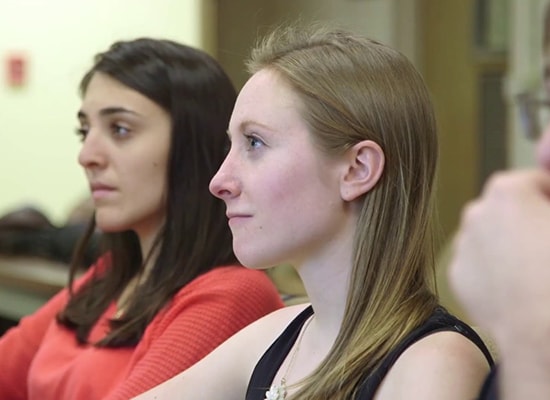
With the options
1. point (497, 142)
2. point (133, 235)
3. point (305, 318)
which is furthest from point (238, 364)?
point (497, 142)

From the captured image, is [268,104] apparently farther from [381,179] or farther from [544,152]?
[544,152]

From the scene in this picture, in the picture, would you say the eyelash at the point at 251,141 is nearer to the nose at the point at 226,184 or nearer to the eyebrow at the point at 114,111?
the nose at the point at 226,184

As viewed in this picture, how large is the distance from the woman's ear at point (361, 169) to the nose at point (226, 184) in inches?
5.0

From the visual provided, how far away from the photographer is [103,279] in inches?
69.1

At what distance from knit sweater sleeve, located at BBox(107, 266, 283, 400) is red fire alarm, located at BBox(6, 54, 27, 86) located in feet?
9.95

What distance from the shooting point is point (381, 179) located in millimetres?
1064

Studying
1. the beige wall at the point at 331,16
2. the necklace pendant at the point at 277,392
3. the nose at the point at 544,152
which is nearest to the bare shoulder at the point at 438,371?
the necklace pendant at the point at 277,392

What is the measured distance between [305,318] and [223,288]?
0.92 feet

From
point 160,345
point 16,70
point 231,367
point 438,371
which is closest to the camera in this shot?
point 438,371

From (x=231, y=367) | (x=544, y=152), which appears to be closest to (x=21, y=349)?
(x=231, y=367)

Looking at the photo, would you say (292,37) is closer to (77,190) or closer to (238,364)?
(238,364)

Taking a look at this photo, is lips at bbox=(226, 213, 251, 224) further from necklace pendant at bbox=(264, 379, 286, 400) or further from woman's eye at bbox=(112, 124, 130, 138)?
woman's eye at bbox=(112, 124, 130, 138)

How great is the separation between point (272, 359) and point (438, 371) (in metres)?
0.30

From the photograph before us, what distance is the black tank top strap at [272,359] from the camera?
114 centimetres
